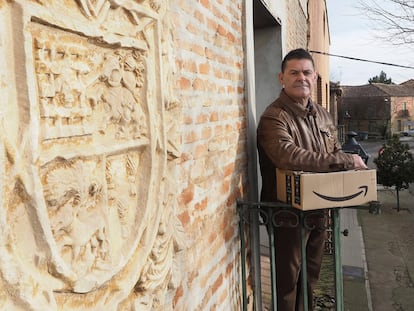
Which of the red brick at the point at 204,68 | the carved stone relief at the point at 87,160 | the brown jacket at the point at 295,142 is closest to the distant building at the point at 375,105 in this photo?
the brown jacket at the point at 295,142

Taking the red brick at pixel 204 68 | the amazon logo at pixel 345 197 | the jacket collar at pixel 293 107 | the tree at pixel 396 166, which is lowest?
the tree at pixel 396 166

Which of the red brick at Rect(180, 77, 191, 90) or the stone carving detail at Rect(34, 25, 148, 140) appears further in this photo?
the red brick at Rect(180, 77, 191, 90)

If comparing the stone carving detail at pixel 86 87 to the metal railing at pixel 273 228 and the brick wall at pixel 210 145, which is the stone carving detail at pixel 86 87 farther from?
the metal railing at pixel 273 228

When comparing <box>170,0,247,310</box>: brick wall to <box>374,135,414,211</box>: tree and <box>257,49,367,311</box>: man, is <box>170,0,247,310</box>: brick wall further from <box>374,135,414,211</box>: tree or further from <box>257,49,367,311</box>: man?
<box>374,135,414,211</box>: tree

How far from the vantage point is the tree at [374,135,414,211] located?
1108cm

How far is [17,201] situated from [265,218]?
211cm

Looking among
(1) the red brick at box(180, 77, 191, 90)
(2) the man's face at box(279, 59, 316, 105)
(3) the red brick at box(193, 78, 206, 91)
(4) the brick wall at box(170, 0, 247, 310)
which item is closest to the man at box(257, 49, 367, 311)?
(2) the man's face at box(279, 59, 316, 105)

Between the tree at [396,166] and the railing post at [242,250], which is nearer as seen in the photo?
the railing post at [242,250]

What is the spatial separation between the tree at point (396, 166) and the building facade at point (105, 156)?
9.99 m

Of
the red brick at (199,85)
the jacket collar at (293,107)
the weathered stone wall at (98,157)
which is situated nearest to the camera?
the weathered stone wall at (98,157)

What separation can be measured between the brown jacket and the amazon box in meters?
0.13

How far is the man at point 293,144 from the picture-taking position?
2.83m

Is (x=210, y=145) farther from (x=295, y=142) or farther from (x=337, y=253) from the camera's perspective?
(x=337, y=253)

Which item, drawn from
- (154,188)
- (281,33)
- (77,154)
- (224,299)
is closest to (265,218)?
(224,299)
